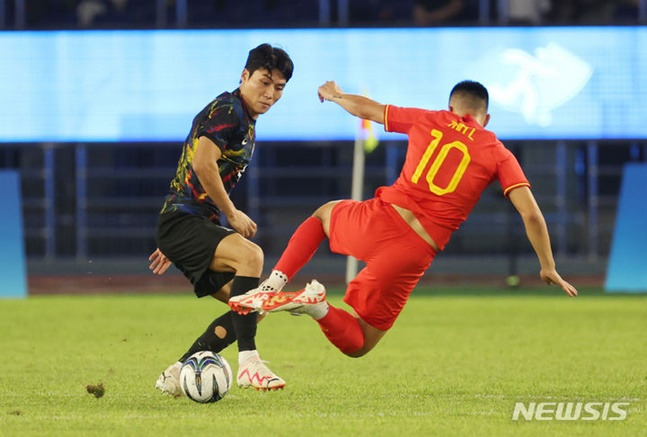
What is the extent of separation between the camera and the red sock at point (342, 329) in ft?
25.7

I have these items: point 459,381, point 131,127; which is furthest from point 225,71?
point 459,381

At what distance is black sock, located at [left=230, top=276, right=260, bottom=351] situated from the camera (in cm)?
795

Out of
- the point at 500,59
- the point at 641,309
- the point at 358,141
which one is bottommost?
the point at 641,309

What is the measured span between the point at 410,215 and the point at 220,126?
1.28 metres

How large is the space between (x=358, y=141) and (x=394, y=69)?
4.18 ft

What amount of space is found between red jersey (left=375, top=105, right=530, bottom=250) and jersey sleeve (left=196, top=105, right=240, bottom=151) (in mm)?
1050

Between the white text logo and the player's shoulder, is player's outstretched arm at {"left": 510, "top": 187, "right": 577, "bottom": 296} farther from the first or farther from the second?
the player's shoulder

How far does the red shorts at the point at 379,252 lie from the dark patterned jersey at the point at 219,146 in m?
0.72

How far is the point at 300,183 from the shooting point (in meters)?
26.2

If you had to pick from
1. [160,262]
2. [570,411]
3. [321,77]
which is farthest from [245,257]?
[321,77]

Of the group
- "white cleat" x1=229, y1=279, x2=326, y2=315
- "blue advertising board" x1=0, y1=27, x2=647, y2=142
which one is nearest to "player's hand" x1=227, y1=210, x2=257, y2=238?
"white cleat" x1=229, y1=279, x2=326, y2=315

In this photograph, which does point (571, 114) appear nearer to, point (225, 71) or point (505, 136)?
point (505, 136)

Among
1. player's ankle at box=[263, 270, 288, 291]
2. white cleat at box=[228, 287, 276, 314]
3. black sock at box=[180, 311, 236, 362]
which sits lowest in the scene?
black sock at box=[180, 311, 236, 362]

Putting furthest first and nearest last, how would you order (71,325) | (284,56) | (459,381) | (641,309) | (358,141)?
(358,141) → (641,309) → (71,325) → (459,381) → (284,56)
